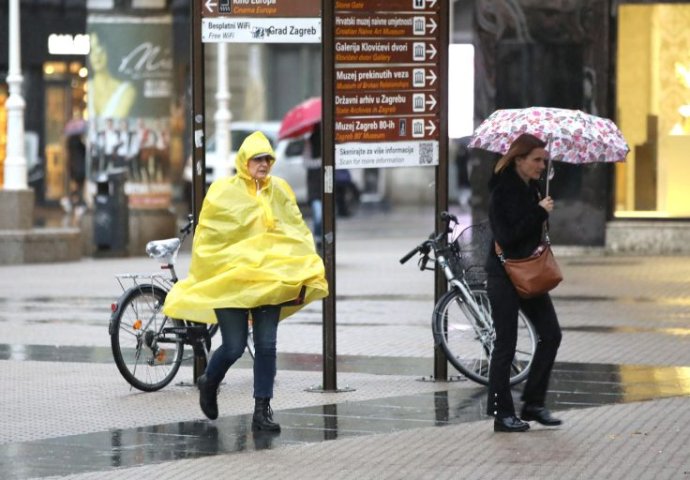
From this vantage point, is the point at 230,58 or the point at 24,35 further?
the point at 230,58

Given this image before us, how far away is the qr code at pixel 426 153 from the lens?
35.1 feet

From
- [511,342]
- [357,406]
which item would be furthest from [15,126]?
[511,342]

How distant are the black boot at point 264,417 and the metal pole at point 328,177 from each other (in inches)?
56.6

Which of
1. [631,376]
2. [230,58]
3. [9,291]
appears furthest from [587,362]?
[230,58]

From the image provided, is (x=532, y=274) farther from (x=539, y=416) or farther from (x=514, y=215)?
(x=539, y=416)

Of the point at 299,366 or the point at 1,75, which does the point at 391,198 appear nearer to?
the point at 1,75

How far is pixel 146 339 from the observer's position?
1027 centimetres

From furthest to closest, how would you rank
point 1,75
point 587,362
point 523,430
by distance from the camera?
1. point 1,75
2. point 587,362
3. point 523,430

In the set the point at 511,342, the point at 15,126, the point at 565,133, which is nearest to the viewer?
the point at 511,342

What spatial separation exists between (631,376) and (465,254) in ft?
4.55

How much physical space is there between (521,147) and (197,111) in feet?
8.57

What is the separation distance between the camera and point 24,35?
37.6 meters

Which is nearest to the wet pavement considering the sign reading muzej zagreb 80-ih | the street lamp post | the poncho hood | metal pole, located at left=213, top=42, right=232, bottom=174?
the poncho hood

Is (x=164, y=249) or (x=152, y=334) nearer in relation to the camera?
(x=152, y=334)
